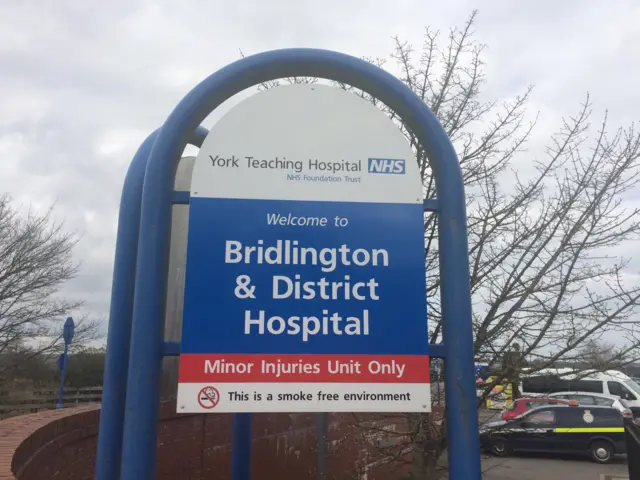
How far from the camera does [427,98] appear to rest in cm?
452

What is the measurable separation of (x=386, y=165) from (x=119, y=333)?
142 cm

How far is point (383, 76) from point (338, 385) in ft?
4.59

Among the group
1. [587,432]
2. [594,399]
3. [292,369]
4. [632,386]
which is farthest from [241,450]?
[632,386]

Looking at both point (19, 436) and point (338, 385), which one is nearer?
point (338, 385)

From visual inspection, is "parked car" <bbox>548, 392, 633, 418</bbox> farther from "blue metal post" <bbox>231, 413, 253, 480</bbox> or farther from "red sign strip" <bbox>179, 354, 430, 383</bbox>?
"red sign strip" <bbox>179, 354, 430, 383</bbox>

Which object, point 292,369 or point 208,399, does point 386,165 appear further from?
point 208,399

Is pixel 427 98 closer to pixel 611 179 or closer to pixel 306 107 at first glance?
pixel 611 179

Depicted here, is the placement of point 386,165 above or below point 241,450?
above

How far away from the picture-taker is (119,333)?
2.56 m

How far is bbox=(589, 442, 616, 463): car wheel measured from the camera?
13.1 metres

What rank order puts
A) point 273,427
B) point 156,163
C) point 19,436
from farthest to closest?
point 273,427 < point 19,436 < point 156,163

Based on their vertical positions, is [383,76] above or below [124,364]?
above

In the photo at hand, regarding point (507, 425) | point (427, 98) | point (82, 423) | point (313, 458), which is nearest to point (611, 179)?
point (427, 98)

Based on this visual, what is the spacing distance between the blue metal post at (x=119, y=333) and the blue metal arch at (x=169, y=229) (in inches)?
12.8
